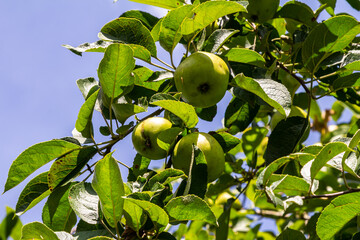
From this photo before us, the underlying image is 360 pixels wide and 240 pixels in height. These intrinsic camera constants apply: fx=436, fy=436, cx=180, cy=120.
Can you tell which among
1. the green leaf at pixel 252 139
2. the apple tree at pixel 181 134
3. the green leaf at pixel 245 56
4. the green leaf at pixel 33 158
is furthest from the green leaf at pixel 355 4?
the green leaf at pixel 33 158

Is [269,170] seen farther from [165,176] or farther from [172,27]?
[172,27]

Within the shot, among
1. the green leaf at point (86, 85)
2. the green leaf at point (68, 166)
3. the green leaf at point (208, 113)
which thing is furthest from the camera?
the green leaf at point (208, 113)

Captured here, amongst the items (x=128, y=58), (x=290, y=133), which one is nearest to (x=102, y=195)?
(x=128, y=58)

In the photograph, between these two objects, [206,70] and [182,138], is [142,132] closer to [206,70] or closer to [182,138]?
[182,138]

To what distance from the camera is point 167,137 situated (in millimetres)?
1321

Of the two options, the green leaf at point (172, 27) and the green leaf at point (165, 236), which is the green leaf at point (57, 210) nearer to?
the green leaf at point (165, 236)

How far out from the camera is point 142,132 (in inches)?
54.4

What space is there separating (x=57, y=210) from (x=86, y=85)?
473 mm

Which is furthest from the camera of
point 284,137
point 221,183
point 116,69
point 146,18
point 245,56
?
point 221,183

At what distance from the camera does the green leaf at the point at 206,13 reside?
130 cm

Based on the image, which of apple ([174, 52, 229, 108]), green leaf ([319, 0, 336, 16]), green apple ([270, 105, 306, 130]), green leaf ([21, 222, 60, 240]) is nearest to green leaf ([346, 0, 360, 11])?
green leaf ([319, 0, 336, 16])

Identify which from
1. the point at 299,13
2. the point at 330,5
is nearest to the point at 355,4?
the point at 330,5

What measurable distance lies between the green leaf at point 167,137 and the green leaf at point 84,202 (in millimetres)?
257

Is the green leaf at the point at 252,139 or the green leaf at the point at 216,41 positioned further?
the green leaf at the point at 252,139
